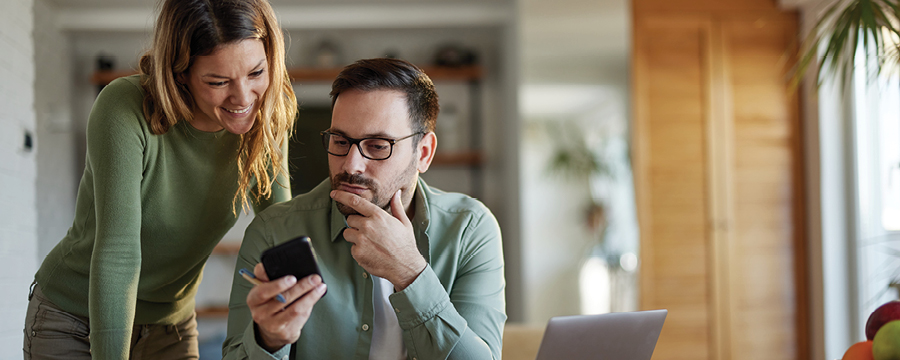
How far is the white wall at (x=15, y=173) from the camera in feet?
7.29

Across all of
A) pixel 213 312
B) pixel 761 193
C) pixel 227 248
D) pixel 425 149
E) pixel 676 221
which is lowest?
pixel 213 312

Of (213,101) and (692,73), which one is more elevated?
(692,73)

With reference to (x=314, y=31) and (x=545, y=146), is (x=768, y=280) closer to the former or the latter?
(x=545, y=146)

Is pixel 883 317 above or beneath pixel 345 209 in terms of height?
beneath

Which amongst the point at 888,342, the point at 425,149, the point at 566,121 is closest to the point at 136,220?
the point at 425,149

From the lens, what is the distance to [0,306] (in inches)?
85.5

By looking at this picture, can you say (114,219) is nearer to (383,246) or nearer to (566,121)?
(383,246)

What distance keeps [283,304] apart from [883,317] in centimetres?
101

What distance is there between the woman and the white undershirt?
1.26 feet

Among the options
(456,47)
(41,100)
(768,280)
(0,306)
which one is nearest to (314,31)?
(456,47)

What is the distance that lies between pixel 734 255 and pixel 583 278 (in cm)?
93

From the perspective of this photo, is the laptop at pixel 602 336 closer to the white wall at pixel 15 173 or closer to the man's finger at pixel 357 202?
the man's finger at pixel 357 202

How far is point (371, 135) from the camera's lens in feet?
4.39

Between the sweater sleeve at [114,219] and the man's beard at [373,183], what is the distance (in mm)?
381
